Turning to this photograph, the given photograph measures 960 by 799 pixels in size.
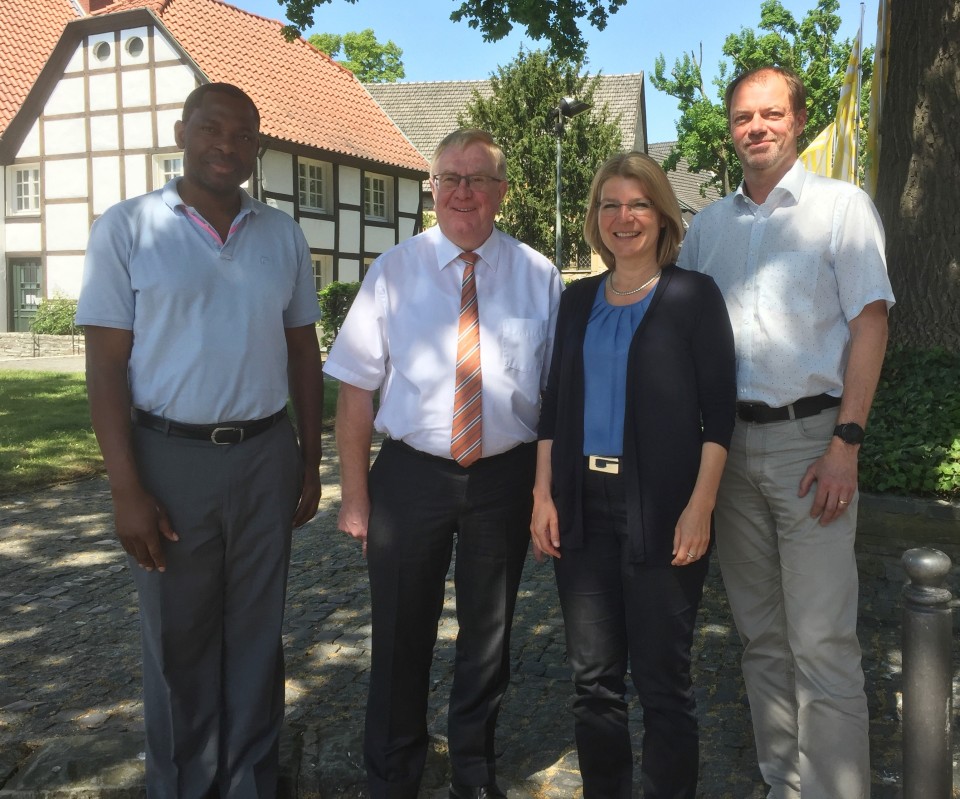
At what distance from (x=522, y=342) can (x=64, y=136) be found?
83.5ft

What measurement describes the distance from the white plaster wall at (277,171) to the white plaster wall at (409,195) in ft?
15.4

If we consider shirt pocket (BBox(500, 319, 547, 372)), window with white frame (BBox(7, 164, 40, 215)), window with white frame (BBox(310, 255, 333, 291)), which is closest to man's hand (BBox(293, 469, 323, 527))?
shirt pocket (BBox(500, 319, 547, 372))

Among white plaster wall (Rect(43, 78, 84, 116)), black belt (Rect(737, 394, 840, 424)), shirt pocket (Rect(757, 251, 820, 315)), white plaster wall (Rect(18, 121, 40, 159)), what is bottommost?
black belt (Rect(737, 394, 840, 424))

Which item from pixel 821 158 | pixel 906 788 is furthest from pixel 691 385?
pixel 821 158

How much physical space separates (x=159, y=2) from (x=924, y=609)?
82.7 feet

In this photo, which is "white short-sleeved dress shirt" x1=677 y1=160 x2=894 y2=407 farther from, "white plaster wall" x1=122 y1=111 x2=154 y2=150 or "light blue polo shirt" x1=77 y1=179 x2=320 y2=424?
"white plaster wall" x1=122 y1=111 x2=154 y2=150

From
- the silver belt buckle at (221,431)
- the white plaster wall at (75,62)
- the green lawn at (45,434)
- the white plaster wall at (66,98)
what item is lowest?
the green lawn at (45,434)

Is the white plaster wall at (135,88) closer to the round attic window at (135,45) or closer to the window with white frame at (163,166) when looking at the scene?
the round attic window at (135,45)

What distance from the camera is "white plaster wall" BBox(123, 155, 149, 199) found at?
24547 mm

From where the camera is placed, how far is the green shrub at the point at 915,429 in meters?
5.57

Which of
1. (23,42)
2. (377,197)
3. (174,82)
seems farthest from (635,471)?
(23,42)

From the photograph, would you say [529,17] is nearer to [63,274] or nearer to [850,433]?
[850,433]

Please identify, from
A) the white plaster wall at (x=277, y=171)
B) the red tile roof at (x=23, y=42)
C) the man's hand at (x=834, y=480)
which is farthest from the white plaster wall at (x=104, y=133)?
the man's hand at (x=834, y=480)

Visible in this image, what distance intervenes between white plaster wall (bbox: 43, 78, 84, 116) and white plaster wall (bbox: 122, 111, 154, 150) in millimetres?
1479
